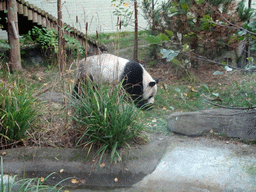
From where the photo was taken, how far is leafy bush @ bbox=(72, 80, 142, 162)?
3.39 metres

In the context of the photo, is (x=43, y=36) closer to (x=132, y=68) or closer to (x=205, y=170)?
(x=132, y=68)

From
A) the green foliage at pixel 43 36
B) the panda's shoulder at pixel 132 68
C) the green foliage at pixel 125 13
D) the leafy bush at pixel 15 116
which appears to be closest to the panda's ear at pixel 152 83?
the panda's shoulder at pixel 132 68

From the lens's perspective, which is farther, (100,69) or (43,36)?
(43,36)

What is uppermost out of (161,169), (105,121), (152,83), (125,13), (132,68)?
(125,13)

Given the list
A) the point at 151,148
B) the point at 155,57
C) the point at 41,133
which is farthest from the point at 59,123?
the point at 155,57

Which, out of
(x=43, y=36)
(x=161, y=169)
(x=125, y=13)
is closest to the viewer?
(x=161, y=169)

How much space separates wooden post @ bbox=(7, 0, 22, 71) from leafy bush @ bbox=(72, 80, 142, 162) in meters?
4.01

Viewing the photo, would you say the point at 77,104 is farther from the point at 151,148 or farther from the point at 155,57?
the point at 155,57

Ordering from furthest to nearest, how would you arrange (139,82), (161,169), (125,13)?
(125,13), (139,82), (161,169)

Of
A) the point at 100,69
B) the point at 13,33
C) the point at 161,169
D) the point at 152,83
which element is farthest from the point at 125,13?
the point at 161,169

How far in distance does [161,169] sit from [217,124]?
1437mm

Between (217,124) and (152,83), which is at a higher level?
(152,83)

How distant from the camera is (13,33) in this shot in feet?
23.0

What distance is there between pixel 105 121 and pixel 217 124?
6.23 ft
